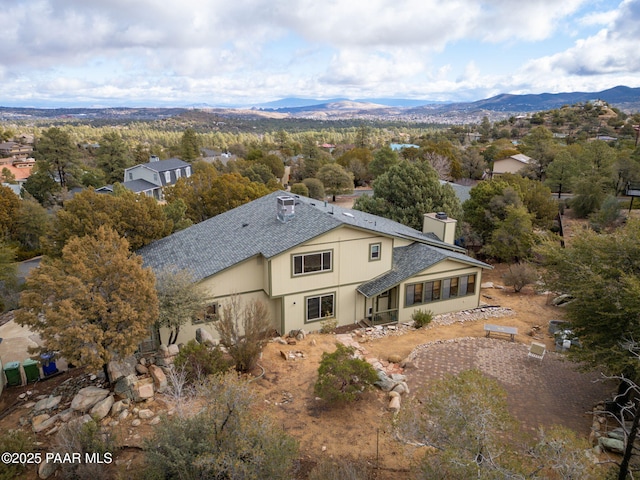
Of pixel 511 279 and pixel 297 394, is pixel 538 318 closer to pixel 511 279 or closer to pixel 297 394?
pixel 511 279

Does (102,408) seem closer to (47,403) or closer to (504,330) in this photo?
(47,403)

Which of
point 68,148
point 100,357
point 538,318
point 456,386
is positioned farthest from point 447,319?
point 68,148

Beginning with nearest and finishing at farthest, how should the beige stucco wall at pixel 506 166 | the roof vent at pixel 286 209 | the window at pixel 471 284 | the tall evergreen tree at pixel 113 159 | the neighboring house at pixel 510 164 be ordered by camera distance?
the roof vent at pixel 286 209 < the window at pixel 471 284 < the neighboring house at pixel 510 164 < the beige stucco wall at pixel 506 166 < the tall evergreen tree at pixel 113 159

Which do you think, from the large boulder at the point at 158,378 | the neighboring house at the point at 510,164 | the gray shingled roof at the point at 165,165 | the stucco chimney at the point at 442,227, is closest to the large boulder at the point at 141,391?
the large boulder at the point at 158,378

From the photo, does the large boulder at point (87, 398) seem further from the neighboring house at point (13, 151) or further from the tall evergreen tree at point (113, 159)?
the neighboring house at point (13, 151)

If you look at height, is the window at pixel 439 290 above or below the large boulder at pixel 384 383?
below

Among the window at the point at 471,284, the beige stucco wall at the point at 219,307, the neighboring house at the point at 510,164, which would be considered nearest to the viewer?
the beige stucco wall at the point at 219,307
